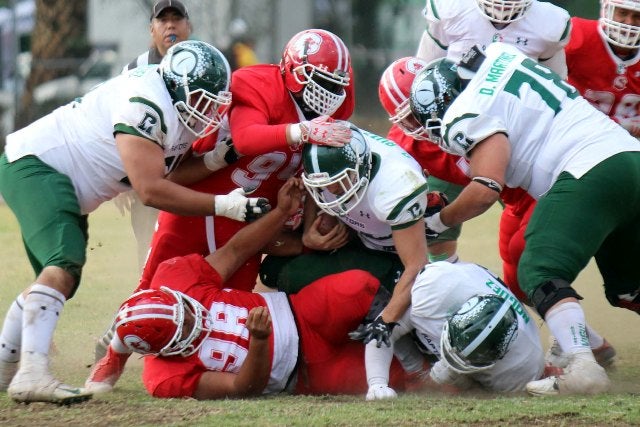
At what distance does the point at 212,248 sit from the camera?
5941mm

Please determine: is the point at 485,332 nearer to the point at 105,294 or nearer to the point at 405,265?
the point at 405,265

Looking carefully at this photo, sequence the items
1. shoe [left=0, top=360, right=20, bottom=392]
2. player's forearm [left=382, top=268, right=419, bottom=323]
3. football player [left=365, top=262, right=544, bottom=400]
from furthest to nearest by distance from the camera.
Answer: shoe [left=0, top=360, right=20, bottom=392]
player's forearm [left=382, top=268, right=419, bottom=323]
football player [left=365, top=262, right=544, bottom=400]

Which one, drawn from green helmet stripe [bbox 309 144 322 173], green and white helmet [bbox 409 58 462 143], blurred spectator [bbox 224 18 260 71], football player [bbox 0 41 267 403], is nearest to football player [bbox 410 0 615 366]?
green and white helmet [bbox 409 58 462 143]

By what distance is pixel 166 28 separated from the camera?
7.25 metres

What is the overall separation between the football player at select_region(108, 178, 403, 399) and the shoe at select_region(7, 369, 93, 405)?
348 mm

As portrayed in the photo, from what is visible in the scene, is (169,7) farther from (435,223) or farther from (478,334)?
(478,334)

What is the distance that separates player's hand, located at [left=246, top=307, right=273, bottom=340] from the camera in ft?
16.1

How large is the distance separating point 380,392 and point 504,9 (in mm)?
2350

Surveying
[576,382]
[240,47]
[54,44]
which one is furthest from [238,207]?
[54,44]

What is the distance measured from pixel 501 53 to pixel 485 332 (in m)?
1.44

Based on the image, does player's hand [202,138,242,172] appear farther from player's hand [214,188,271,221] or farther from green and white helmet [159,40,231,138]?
player's hand [214,188,271,221]

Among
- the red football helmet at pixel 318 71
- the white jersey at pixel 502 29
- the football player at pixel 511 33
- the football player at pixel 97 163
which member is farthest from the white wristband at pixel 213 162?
the white jersey at pixel 502 29

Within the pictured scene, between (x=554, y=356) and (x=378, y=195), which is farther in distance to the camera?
(x=554, y=356)

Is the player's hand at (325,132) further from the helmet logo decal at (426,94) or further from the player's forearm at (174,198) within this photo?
the player's forearm at (174,198)
